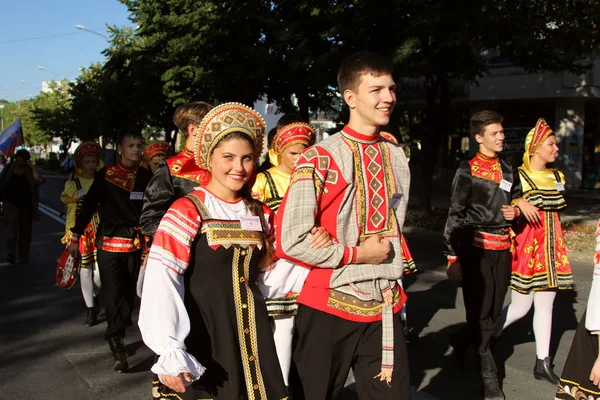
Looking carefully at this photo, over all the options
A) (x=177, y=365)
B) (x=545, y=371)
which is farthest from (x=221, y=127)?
(x=545, y=371)

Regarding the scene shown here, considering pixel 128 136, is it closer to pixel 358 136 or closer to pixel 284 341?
pixel 284 341

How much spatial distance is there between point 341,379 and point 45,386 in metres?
3.16

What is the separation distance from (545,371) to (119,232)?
3.69m

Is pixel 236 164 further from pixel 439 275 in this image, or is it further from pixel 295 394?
pixel 439 275

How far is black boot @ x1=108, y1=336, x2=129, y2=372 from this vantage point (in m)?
5.50

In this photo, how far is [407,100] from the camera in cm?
2739

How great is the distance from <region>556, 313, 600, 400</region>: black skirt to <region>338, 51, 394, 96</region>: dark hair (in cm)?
145

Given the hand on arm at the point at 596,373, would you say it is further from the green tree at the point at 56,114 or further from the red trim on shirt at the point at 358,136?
the green tree at the point at 56,114

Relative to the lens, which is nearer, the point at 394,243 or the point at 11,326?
the point at 394,243

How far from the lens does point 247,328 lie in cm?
282

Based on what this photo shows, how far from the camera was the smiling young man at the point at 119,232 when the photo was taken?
5586mm

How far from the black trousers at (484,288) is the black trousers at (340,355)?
6.76ft

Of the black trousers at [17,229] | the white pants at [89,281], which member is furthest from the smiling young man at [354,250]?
the black trousers at [17,229]

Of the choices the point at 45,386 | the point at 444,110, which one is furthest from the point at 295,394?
the point at 444,110
